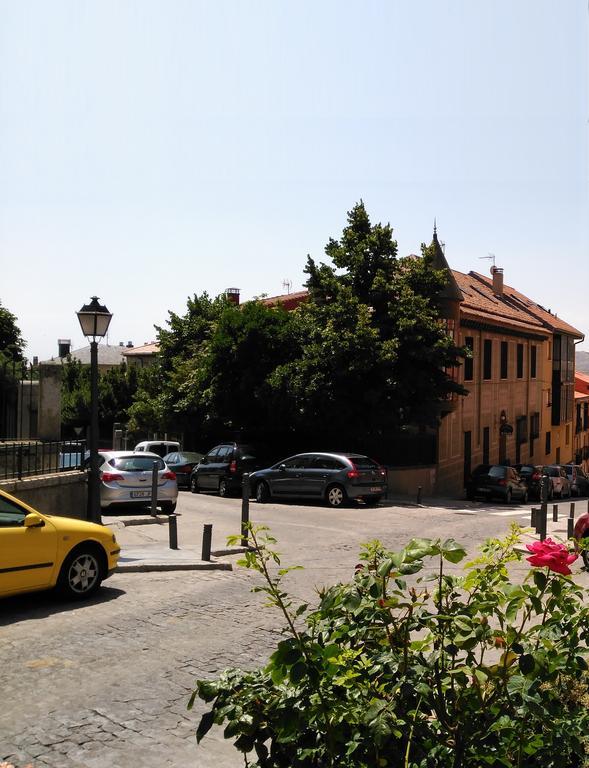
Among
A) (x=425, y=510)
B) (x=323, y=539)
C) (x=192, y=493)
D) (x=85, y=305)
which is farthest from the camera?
(x=192, y=493)

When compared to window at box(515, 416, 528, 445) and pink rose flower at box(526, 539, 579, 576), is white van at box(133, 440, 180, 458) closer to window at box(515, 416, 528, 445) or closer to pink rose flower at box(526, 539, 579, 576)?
window at box(515, 416, 528, 445)

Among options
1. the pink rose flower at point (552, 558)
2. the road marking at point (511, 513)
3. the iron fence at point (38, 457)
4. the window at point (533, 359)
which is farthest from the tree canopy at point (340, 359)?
the pink rose flower at point (552, 558)

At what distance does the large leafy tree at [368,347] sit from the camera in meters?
26.1

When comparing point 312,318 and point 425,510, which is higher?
point 312,318

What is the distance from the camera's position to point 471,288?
152 feet

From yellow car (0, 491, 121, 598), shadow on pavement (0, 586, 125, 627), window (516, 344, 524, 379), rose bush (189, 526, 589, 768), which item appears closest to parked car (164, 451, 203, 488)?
shadow on pavement (0, 586, 125, 627)

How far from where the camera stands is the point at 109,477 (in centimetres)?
1839

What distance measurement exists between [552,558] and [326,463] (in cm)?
1883

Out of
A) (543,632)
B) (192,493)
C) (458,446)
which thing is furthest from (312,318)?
(543,632)

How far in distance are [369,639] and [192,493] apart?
2356 cm

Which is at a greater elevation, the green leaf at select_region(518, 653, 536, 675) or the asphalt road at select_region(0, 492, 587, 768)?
the green leaf at select_region(518, 653, 536, 675)

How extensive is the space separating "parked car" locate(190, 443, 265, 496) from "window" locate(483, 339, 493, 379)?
15.2 metres

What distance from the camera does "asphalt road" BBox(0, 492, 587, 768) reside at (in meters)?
5.63

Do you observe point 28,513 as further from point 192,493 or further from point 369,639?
point 192,493
